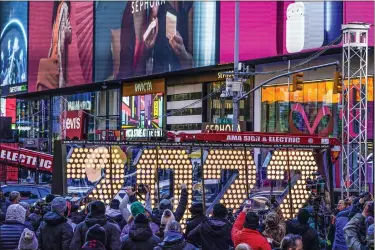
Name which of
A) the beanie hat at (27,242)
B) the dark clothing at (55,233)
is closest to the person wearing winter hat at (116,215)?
the dark clothing at (55,233)

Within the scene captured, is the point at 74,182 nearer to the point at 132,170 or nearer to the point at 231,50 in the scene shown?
the point at 132,170

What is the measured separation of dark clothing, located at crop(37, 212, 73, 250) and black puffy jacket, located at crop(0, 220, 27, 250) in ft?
1.11

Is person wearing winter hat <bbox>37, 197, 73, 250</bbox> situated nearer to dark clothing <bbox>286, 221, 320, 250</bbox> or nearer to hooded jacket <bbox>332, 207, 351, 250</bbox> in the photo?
dark clothing <bbox>286, 221, 320, 250</bbox>

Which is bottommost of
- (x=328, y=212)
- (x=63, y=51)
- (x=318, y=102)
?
(x=328, y=212)

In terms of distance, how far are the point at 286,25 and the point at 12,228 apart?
3293 centimetres

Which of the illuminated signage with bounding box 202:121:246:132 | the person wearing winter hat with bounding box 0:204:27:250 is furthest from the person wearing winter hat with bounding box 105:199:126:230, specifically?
the illuminated signage with bounding box 202:121:246:132

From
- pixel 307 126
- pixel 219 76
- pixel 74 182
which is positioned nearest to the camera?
pixel 74 182

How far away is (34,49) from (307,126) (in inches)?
1430

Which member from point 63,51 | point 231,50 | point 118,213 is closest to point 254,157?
point 118,213

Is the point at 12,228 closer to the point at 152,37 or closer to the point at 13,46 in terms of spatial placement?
the point at 152,37

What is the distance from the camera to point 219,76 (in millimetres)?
50219

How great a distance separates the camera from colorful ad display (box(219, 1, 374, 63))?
39719mm

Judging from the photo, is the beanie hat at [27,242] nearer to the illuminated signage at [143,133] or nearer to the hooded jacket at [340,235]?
the hooded jacket at [340,235]

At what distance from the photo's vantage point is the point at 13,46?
256ft
